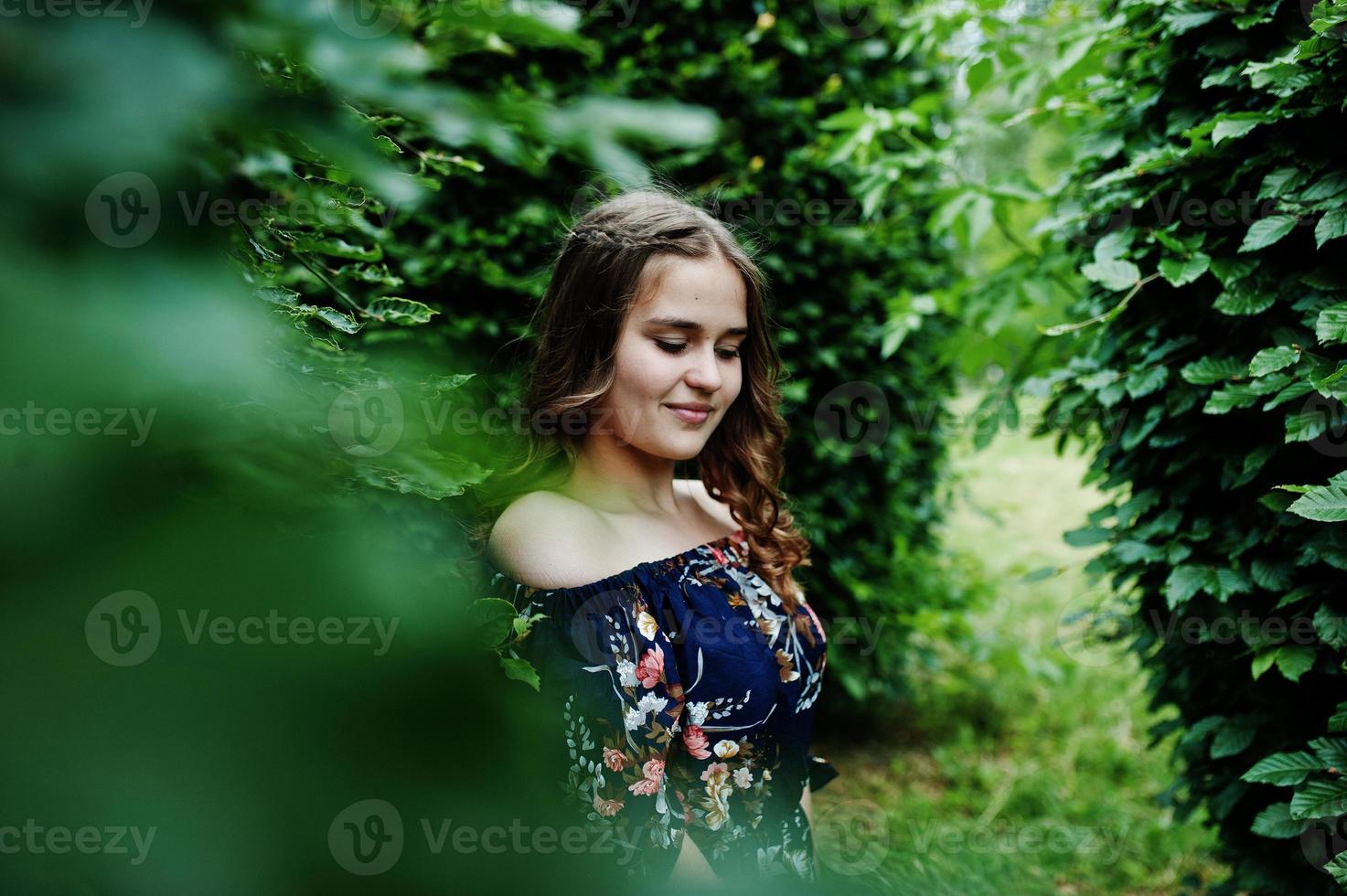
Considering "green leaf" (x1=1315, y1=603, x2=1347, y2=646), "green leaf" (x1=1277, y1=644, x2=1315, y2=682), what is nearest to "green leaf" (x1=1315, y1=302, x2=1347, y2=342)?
"green leaf" (x1=1315, y1=603, x2=1347, y2=646)

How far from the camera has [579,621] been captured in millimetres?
1454

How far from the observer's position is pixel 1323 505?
4.21 feet

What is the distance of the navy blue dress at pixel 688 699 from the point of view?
142 centimetres

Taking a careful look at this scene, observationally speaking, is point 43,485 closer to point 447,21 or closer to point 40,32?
point 40,32

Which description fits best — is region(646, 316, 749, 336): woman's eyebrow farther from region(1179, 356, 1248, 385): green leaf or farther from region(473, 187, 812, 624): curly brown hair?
region(1179, 356, 1248, 385): green leaf

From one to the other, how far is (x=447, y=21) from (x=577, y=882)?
1.58 ft


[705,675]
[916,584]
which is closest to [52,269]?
[705,675]

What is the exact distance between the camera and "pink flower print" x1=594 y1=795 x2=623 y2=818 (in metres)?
1.38

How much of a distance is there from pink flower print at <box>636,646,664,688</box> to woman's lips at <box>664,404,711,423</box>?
0.42m

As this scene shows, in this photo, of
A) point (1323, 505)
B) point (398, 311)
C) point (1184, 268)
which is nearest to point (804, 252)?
point (1184, 268)

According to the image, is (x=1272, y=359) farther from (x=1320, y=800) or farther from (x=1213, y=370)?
(x=1320, y=800)

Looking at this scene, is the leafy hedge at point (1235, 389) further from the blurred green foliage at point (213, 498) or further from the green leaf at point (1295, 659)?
the blurred green foliage at point (213, 498)

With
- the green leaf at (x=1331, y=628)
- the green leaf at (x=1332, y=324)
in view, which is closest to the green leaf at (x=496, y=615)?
the green leaf at (x=1332, y=324)

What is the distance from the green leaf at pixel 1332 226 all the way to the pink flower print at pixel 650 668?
128 cm
